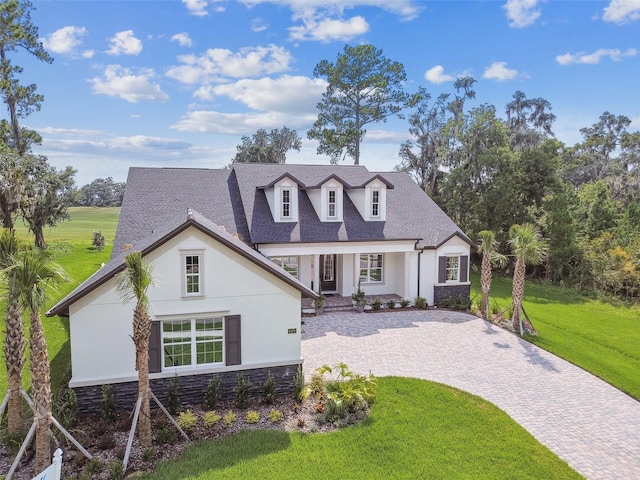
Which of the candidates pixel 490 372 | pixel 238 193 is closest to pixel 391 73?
pixel 238 193

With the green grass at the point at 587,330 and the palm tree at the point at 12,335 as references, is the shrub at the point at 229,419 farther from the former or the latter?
the green grass at the point at 587,330

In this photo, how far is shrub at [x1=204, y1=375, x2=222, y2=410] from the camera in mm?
11891

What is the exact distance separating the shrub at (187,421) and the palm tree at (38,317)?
282 centimetres

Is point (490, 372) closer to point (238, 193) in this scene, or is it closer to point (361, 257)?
point (361, 257)

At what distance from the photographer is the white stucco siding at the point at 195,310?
441 inches

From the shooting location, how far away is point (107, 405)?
441 inches

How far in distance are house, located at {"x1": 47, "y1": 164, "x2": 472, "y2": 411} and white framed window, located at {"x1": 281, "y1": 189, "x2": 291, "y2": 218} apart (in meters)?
0.05

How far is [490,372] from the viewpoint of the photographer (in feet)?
47.9

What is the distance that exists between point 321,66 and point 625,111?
43.8 meters

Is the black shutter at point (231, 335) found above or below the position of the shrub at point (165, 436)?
above

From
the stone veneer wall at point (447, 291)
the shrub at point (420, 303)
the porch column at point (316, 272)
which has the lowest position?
the shrub at point (420, 303)

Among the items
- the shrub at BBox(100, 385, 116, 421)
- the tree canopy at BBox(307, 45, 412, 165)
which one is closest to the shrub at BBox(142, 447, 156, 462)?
the shrub at BBox(100, 385, 116, 421)

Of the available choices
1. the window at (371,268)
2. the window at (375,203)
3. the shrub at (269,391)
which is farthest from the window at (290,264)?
the shrub at (269,391)

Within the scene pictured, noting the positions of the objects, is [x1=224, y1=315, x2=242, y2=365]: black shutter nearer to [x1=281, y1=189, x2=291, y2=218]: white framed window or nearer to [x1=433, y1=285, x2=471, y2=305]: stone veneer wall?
[x1=281, y1=189, x2=291, y2=218]: white framed window
